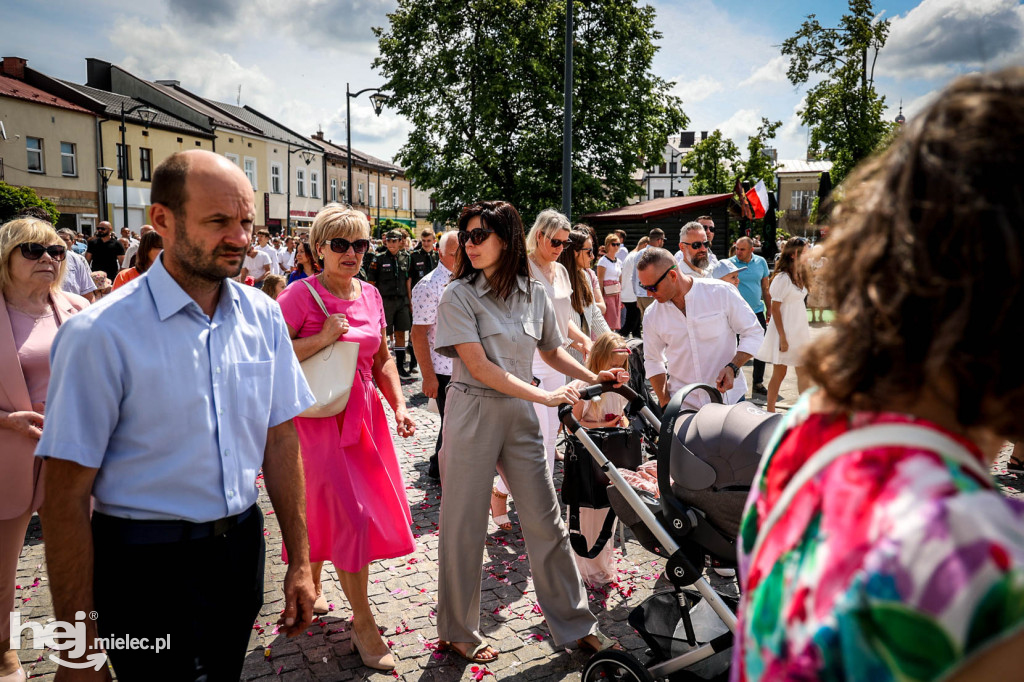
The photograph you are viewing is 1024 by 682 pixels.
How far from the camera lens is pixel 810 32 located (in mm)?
26062

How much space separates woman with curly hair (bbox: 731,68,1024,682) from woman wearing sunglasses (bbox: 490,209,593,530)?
4.42 metres

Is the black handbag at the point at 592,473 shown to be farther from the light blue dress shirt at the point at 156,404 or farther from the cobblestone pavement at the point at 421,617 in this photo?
the light blue dress shirt at the point at 156,404

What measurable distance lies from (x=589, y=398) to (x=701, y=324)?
1891 mm

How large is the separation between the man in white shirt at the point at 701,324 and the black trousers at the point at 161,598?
346 cm

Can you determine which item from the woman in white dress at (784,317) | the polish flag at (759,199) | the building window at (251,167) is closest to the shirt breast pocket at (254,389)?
the woman in white dress at (784,317)

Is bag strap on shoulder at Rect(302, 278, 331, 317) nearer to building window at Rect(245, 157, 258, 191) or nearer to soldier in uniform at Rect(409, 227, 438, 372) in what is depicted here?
soldier in uniform at Rect(409, 227, 438, 372)

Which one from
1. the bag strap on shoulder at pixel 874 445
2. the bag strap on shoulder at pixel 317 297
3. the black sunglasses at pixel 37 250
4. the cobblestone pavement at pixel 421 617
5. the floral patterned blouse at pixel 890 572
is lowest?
the cobblestone pavement at pixel 421 617

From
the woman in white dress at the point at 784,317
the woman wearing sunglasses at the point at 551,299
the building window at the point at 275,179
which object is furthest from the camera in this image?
the building window at the point at 275,179

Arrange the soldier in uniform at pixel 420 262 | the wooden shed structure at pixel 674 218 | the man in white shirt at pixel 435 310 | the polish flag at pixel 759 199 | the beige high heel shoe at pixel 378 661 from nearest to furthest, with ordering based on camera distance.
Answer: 1. the beige high heel shoe at pixel 378 661
2. the man in white shirt at pixel 435 310
3. the soldier in uniform at pixel 420 262
4. the polish flag at pixel 759 199
5. the wooden shed structure at pixel 674 218

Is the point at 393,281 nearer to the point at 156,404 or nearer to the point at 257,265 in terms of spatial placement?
the point at 257,265

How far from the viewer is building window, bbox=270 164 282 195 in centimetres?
5109

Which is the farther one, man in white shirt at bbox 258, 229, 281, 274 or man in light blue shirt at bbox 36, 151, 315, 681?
man in white shirt at bbox 258, 229, 281, 274

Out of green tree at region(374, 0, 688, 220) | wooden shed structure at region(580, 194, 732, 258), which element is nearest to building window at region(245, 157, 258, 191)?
green tree at region(374, 0, 688, 220)

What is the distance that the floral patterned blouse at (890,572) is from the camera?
0.83 meters
